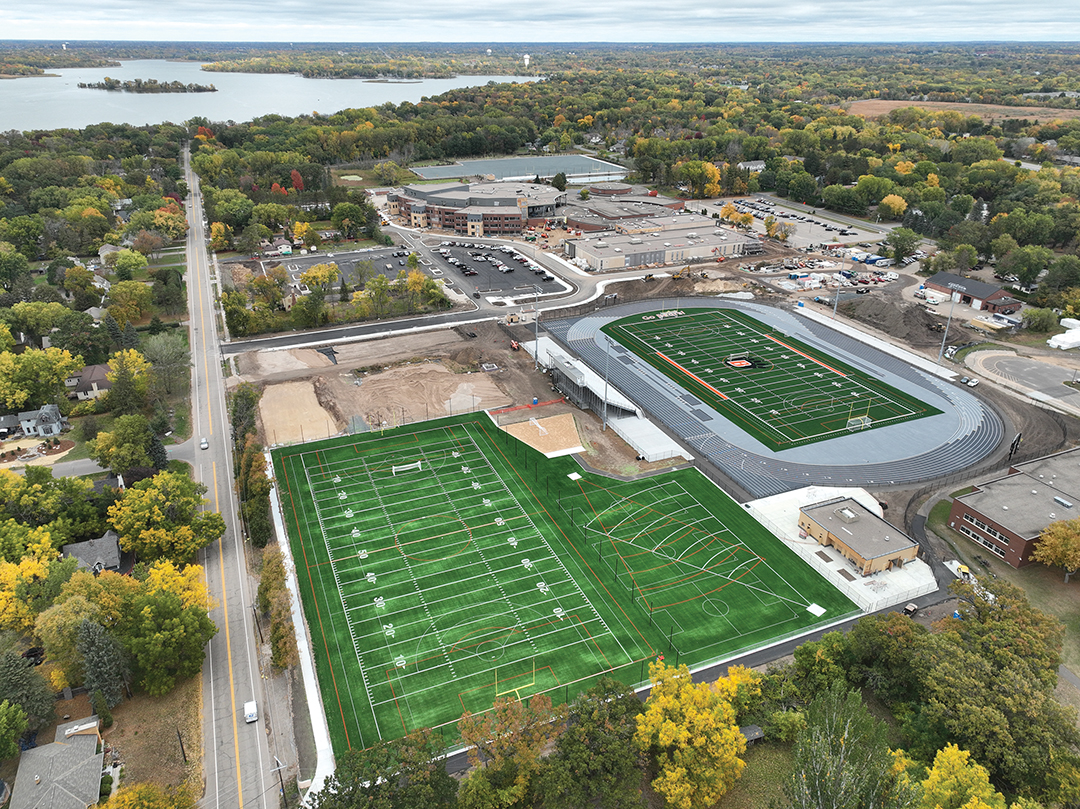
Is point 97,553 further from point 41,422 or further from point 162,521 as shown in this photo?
point 41,422

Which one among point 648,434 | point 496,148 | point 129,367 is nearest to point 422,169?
point 496,148

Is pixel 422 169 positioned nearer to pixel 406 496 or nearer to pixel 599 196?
pixel 599 196

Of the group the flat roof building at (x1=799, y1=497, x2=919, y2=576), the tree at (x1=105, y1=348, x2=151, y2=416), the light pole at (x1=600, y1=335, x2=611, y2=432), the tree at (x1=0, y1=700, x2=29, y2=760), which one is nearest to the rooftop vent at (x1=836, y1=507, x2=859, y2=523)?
the flat roof building at (x1=799, y1=497, x2=919, y2=576)

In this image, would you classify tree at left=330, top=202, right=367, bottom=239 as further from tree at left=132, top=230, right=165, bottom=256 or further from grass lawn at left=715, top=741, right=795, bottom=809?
grass lawn at left=715, top=741, right=795, bottom=809

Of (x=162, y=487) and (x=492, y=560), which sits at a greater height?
(x=162, y=487)

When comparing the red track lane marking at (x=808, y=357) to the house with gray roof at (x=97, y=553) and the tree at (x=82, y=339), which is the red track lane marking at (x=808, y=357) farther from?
the tree at (x=82, y=339)

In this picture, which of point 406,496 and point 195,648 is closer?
point 195,648

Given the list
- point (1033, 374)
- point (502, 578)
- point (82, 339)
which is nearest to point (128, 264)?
point (82, 339)
